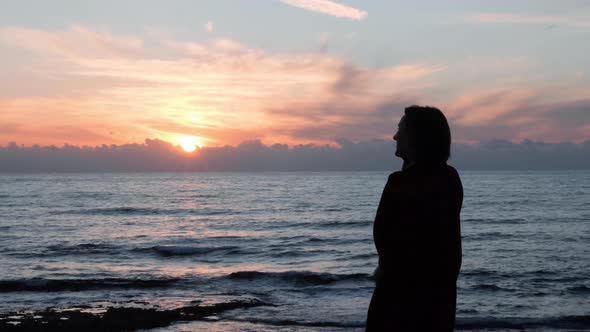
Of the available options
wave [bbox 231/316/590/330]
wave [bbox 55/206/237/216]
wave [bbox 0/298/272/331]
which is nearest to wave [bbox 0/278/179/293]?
wave [bbox 0/298/272/331]

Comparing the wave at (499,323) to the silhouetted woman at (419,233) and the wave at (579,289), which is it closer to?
the wave at (579,289)

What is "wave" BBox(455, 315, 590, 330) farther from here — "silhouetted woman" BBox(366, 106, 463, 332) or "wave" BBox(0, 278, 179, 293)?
"silhouetted woman" BBox(366, 106, 463, 332)

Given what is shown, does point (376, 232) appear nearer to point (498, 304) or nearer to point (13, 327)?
point (13, 327)

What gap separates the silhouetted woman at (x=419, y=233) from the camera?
Answer: 9.16 feet

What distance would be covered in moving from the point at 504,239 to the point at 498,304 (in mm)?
12331

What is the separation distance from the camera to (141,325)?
991 centimetres

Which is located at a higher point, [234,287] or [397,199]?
[397,199]

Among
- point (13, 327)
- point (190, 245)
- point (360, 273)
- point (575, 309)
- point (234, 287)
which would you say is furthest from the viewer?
point (190, 245)

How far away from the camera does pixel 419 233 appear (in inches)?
111

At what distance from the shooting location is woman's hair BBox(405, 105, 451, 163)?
2.93m

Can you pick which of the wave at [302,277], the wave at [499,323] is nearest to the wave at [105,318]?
the wave at [499,323]

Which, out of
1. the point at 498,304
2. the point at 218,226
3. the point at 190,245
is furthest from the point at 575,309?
the point at 218,226

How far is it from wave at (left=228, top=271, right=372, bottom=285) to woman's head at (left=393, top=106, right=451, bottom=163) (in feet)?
40.1

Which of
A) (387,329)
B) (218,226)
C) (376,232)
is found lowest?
(218,226)
